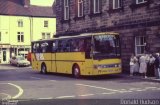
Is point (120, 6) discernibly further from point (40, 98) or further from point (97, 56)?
point (40, 98)

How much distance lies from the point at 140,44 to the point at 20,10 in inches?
1663

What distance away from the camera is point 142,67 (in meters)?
24.9

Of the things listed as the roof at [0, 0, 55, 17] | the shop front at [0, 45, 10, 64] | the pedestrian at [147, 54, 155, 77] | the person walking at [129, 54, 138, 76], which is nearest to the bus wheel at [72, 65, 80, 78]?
the person walking at [129, 54, 138, 76]

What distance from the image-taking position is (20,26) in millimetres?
65562

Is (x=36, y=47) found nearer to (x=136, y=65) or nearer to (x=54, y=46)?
(x=54, y=46)

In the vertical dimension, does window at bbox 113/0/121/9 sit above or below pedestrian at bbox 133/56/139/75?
above

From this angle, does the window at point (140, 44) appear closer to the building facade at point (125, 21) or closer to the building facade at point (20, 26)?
the building facade at point (125, 21)

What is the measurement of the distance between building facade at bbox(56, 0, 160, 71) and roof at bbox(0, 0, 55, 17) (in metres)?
30.2

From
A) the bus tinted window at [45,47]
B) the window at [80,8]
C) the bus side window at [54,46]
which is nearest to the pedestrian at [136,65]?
the bus side window at [54,46]

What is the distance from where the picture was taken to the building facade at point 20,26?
64.0 m

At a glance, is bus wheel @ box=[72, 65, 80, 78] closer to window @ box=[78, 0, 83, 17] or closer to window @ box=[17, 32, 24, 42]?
window @ box=[78, 0, 83, 17]

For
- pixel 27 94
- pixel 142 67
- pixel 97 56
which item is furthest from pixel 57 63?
pixel 27 94

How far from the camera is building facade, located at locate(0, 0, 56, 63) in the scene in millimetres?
63969

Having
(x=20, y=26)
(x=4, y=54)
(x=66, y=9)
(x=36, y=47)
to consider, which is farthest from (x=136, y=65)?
(x=20, y=26)
